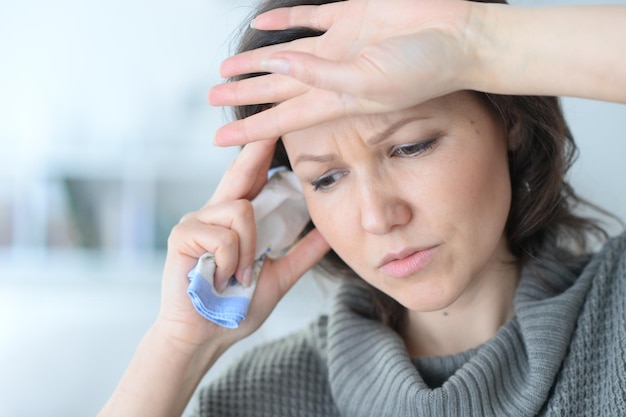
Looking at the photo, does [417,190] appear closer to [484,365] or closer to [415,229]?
[415,229]

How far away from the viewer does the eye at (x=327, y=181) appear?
1219 mm

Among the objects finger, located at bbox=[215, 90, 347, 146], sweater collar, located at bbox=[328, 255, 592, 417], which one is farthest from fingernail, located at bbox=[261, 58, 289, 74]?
sweater collar, located at bbox=[328, 255, 592, 417]

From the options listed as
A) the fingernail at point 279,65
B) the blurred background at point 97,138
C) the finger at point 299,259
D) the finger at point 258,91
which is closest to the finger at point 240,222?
the finger at point 299,259

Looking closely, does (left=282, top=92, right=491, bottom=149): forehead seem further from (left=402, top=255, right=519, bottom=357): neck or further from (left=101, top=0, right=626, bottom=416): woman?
(left=402, top=255, right=519, bottom=357): neck

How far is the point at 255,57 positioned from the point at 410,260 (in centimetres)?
37

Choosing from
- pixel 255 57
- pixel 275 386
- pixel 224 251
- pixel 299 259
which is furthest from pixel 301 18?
pixel 275 386

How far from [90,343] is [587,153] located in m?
2.03

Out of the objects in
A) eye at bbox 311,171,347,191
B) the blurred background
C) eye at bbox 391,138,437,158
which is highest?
eye at bbox 391,138,437,158

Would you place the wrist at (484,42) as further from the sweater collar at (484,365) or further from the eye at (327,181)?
the sweater collar at (484,365)

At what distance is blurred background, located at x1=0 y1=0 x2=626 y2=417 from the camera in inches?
140

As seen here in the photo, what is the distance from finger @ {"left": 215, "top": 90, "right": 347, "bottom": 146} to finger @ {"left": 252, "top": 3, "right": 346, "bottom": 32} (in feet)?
0.36

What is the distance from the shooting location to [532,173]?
138cm

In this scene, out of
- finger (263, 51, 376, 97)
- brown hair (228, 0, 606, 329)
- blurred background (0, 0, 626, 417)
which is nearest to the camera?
finger (263, 51, 376, 97)

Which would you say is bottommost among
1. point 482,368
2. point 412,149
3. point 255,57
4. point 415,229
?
point 482,368
